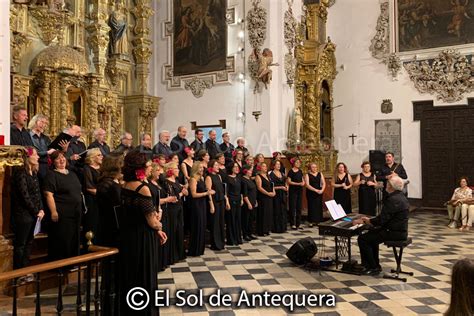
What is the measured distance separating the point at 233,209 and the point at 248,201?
53 centimetres

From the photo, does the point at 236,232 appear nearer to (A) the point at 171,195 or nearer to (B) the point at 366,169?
(A) the point at 171,195

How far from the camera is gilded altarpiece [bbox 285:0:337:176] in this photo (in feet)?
43.8

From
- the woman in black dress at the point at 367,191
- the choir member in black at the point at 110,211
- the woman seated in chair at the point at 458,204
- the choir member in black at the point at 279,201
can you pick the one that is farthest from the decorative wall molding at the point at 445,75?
the choir member in black at the point at 110,211

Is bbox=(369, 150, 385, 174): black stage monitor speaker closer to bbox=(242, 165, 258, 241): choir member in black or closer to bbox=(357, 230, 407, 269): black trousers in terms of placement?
bbox=(242, 165, 258, 241): choir member in black

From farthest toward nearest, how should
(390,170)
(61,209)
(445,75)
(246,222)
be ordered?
1. (445,75)
2. (390,170)
3. (246,222)
4. (61,209)

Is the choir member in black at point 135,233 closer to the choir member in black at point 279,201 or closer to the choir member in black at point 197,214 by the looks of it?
the choir member in black at point 197,214

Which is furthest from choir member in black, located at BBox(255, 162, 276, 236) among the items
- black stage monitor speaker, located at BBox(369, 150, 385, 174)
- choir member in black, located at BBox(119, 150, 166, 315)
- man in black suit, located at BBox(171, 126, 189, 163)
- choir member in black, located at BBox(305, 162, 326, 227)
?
black stage monitor speaker, located at BBox(369, 150, 385, 174)

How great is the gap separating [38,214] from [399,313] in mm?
4359

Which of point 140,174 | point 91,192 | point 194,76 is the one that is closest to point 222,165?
point 91,192

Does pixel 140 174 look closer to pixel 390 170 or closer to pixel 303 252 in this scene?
pixel 303 252

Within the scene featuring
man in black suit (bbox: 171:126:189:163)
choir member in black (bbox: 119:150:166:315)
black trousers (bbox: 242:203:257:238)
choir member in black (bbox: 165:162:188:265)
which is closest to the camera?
choir member in black (bbox: 119:150:166:315)

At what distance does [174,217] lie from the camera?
7125mm

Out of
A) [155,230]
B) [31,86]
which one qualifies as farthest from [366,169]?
[31,86]

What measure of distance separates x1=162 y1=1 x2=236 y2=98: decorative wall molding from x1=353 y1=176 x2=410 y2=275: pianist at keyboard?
8.13 m
